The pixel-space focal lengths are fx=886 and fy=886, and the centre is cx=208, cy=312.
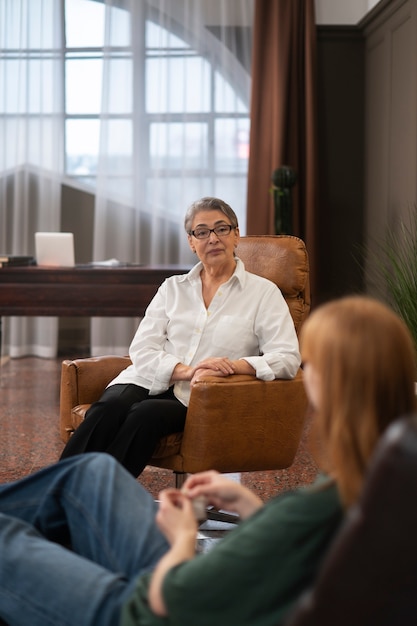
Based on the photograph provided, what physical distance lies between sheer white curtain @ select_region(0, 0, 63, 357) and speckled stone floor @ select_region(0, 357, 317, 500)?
0.54 metres

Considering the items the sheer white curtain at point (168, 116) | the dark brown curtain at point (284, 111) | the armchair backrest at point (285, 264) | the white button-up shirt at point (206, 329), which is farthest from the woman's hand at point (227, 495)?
the sheer white curtain at point (168, 116)

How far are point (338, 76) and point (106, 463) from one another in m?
4.82

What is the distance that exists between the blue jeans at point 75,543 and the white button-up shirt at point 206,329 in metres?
1.05

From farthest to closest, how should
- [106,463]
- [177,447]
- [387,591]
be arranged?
1. [177,447]
2. [106,463]
3. [387,591]

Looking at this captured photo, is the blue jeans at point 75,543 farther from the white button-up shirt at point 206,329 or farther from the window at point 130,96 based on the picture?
A: the window at point 130,96

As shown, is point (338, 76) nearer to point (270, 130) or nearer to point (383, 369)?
point (270, 130)

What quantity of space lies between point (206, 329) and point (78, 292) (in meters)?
1.66

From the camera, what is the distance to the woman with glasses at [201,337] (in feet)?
8.59

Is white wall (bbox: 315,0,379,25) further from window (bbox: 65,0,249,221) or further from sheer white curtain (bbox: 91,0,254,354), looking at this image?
window (bbox: 65,0,249,221)

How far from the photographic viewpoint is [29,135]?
6.07m

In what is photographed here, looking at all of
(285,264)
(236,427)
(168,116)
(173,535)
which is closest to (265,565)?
(173,535)

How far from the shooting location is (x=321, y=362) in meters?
1.14

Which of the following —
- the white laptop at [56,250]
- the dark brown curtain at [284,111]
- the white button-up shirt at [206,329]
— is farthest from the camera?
the dark brown curtain at [284,111]

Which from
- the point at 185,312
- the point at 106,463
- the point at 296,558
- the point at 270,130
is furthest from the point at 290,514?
the point at 270,130
